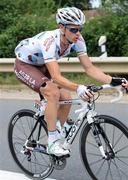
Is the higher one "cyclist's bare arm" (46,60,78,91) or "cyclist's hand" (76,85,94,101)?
"cyclist's bare arm" (46,60,78,91)

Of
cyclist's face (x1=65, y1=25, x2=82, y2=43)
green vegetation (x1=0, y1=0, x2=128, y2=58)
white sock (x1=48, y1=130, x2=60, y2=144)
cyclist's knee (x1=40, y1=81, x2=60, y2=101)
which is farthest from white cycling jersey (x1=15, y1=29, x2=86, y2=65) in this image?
green vegetation (x1=0, y1=0, x2=128, y2=58)

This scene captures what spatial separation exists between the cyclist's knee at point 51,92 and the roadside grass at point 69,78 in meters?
7.18

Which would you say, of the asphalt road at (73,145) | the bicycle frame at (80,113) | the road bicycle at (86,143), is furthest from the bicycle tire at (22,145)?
the bicycle frame at (80,113)

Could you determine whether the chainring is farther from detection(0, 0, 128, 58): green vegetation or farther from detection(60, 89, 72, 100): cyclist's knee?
detection(0, 0, 128, 58): green vegetation

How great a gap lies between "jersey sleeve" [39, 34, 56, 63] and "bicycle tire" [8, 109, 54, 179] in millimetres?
796

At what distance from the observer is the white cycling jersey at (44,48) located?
5229 mm

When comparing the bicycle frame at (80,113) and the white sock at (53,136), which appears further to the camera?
the white sock at (53,136)

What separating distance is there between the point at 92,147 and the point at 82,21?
1199 millimetres

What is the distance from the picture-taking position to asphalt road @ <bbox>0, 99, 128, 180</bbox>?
19.7ft

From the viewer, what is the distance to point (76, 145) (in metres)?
7.21

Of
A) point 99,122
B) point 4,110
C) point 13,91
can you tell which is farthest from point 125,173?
point 13,91

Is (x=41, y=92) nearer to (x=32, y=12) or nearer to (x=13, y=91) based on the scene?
(x=13, y=91)

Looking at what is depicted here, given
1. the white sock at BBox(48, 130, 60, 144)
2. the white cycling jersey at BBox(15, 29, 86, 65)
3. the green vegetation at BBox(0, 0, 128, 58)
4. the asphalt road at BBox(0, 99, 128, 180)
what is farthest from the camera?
the green vegetation at BBox(0, 0, 128, 58)

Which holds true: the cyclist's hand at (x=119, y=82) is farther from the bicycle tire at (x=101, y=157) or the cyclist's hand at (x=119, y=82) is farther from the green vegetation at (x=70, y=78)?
the green vegetation at (x=70, y=78)
